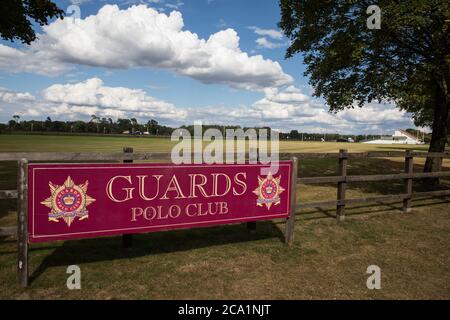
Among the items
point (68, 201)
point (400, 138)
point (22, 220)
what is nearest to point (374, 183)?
point (68, 201)

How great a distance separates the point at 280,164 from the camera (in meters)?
7.08

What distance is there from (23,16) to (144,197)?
1408 cm

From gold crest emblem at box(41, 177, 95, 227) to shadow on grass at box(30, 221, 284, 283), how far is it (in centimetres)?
104

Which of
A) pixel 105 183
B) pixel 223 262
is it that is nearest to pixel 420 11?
pixel 223 262

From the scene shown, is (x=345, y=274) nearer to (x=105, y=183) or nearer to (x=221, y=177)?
(x=221, y=177)

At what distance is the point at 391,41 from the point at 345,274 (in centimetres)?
1157

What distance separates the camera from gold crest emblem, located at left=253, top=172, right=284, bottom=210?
6887mm

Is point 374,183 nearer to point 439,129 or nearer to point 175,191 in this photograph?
point 439,129

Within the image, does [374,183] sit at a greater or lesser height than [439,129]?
lesser

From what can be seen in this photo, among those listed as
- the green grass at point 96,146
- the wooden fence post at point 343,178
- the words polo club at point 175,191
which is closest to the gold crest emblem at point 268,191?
the words polo club at point 175,191

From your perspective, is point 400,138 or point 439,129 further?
point 400,138

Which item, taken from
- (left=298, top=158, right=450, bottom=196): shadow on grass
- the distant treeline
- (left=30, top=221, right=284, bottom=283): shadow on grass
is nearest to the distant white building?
the distant treeline

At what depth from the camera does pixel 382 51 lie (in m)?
14.0

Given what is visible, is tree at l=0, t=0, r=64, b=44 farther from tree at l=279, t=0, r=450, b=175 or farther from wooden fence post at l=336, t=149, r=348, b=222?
wooden fence post at l=336, t=149, r=348, b=222
